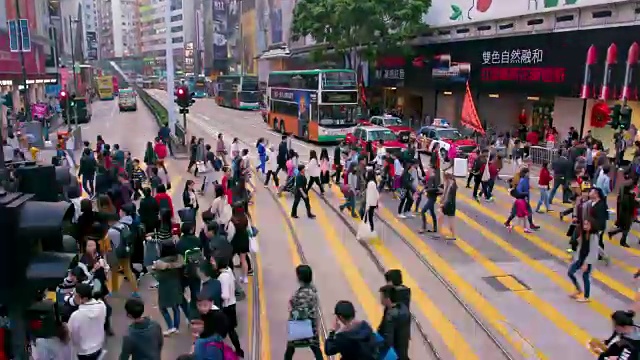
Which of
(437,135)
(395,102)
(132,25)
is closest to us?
(437,135)

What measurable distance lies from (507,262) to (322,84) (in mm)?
18849

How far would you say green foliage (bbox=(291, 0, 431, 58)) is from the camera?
35688mm

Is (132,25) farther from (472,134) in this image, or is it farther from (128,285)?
(128,285)

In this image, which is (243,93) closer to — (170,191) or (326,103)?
(326,103)

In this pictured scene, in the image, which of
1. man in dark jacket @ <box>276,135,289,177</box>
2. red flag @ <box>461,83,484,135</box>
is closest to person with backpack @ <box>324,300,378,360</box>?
man in dark jacket @ <box>276,135,289,177</box>

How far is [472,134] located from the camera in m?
31.1

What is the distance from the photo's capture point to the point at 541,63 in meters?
28.6

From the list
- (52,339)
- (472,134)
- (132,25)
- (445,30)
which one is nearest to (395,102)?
(445,30)

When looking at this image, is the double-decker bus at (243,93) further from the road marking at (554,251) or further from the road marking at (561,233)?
the road marking at (561,233)

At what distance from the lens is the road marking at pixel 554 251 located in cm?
1033

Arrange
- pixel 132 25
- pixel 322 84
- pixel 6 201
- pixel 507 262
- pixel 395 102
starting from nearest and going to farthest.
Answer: pixel 6 201
pixel 507 262
pixel 322 84
pixel 395 102
pixel 132 25

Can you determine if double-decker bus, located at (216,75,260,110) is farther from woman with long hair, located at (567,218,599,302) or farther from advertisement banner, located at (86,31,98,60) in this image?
woman with long hair, located at (567,218,599,302)

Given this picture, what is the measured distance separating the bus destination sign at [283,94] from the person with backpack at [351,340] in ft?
92.6

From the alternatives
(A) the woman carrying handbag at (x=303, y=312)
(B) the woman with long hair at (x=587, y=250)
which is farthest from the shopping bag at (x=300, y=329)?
(B) the woman with long hair at (x=587, y=250)
